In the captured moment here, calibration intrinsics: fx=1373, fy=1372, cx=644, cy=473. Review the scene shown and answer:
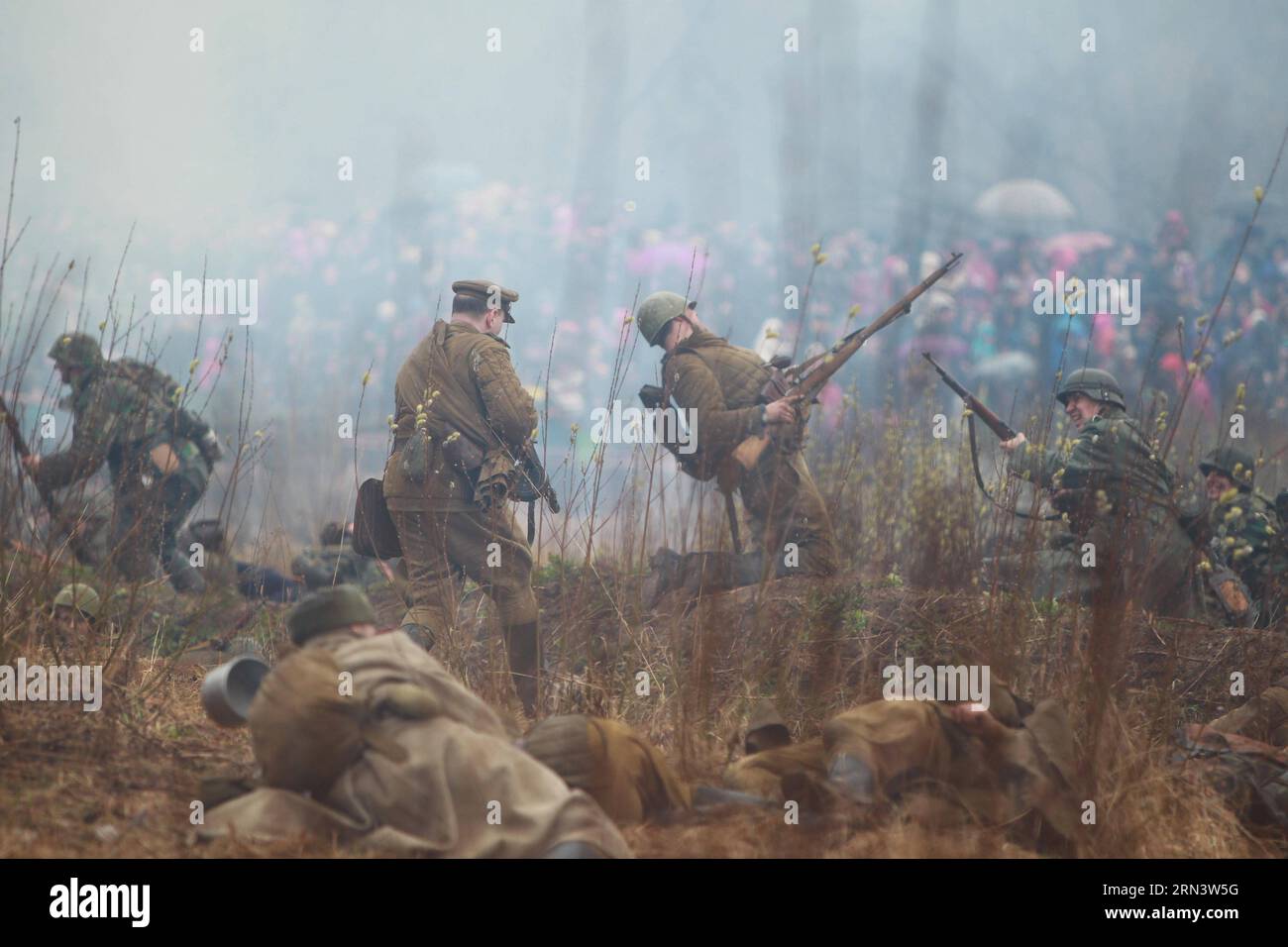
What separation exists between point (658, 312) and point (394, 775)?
3.38m

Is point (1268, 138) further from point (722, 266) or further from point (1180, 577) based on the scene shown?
point (1180, 577)

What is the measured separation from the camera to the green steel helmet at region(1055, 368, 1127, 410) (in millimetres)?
5957

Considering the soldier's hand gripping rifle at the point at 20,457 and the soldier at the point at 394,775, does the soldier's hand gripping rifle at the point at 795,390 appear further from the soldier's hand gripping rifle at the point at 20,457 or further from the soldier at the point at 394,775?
the soldier at the point at 394,775

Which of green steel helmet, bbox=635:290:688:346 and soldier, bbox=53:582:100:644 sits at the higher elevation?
green steel helmet, bbox=635:290:688:346

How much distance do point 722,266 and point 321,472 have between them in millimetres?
3922

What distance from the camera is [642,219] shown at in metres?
12.2

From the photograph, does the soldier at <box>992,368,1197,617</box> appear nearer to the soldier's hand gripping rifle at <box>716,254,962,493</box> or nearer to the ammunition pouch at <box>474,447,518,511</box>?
the soldier's hand gripping rifle at <box>716,254,962,493</box>

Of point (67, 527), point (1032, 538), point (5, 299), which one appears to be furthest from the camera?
point (5, 299)

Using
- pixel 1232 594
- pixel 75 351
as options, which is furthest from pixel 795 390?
pixel 75 351

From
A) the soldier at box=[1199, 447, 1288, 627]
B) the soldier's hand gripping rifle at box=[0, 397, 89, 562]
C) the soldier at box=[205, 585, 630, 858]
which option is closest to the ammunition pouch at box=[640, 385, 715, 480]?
the soldier at box=[1199, 447, 1288, 627]

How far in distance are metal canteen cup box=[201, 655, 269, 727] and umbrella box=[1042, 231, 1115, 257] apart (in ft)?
33.9

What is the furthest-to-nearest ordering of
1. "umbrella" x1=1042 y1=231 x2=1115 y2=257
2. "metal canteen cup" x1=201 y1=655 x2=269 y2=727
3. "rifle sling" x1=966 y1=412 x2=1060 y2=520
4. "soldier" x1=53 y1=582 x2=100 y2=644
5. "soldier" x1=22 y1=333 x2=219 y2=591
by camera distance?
1. "umbrella" x1=1042 y1=231 x2=1115 y2=257
2. "soldier" x1=22 y1=333 x2=219 y2=591
3. "rifle sling" x1=966 y1=412 x2=1060 y2=520
4. "soldier" x1=53 y1=582 x2=100 y2=644
5. "metal canteen cup" x1=201 y1=655 x2=269 y2=727

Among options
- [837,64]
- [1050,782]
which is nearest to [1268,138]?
[837,64]

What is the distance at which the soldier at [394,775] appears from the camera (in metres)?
3.16
